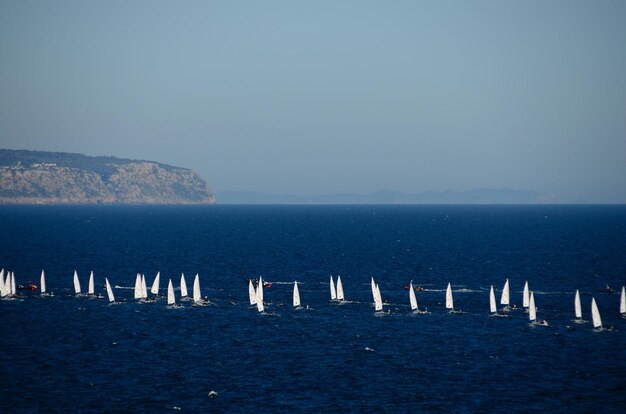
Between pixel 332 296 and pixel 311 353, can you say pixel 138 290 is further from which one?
pixel 311 353

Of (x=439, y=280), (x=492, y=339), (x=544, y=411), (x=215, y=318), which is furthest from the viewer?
(x=439, y=280)

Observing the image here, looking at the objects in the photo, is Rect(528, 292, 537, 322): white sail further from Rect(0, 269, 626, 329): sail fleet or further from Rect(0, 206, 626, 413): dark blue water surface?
Rect(0, 206, 626, 413): dark blue water surface

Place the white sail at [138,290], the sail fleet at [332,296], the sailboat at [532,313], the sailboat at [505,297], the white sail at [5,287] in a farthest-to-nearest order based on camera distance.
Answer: the white sail at [5,287] → the white sail at [138,290] → the sailboat at [505,297] → the sail fleet at [332,296] → the sailboat at [532,313]

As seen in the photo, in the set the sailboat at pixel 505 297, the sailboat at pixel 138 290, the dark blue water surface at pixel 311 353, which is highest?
the sailboat at pixel 138 290

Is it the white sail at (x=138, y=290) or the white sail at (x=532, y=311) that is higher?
the white sail at (x=138, y=290)

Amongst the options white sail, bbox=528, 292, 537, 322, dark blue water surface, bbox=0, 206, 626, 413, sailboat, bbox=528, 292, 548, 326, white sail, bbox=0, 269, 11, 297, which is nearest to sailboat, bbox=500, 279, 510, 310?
dark blue water surface, bbox=0, 206, 626, 413

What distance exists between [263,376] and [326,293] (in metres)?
55.3

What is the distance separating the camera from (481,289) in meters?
137

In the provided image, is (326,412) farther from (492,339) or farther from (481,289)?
(481,289)

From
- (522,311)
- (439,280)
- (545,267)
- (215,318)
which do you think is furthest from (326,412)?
(545,267)

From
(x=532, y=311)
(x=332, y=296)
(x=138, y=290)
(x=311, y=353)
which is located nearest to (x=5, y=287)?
(x=138, y=290)

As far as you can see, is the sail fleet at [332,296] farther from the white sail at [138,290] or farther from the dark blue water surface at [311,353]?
the dark blue water surface at [311,353]

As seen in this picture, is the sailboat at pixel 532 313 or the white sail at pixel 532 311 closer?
the sailboat at pixel 532 313

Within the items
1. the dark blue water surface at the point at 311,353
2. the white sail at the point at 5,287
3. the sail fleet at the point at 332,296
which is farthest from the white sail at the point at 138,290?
the white sail at the point at 5,287
